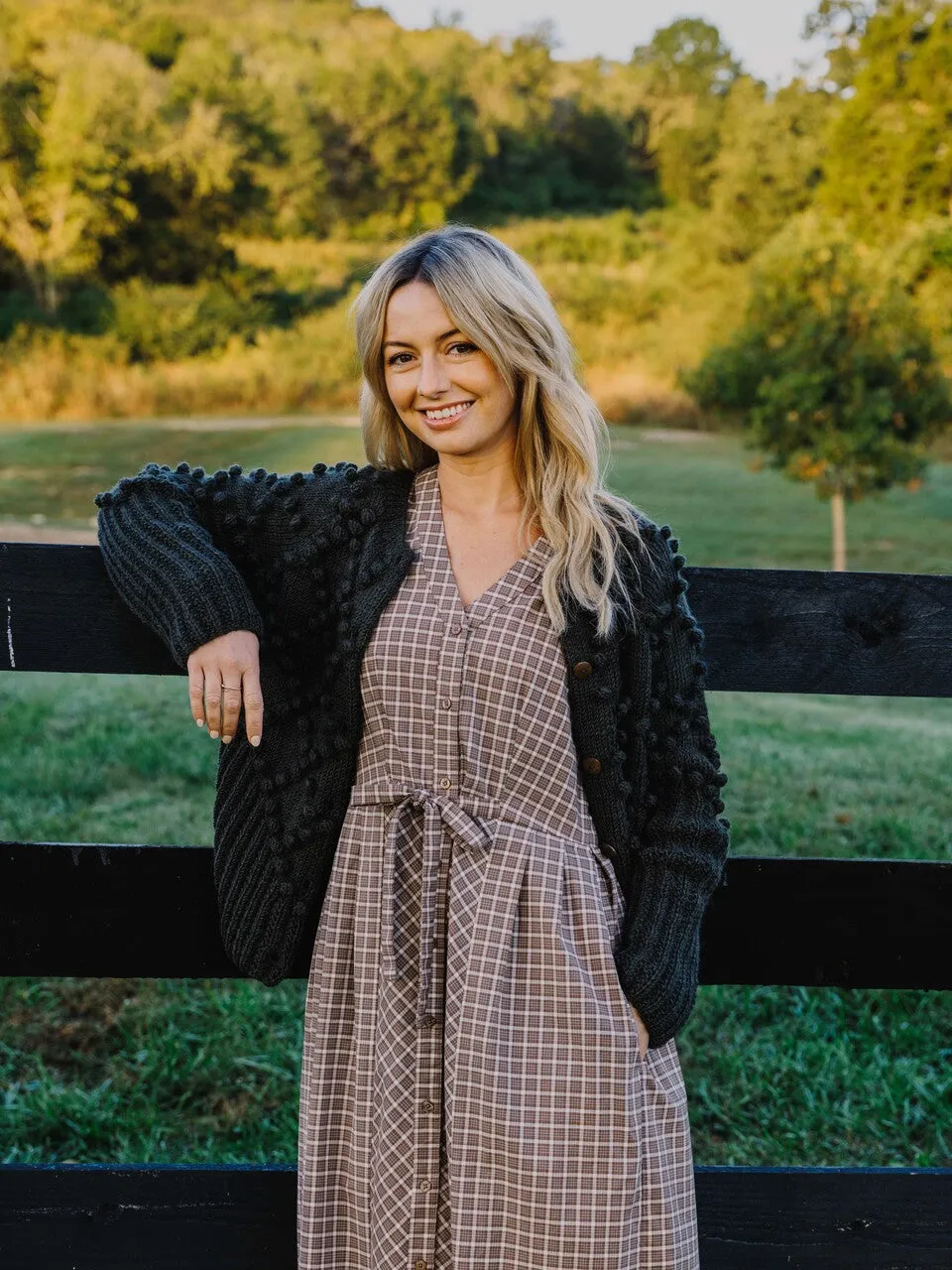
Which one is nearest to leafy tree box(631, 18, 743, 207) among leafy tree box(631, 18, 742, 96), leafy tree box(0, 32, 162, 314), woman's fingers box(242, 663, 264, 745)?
leafy tree box(631, 18, 742, 96)

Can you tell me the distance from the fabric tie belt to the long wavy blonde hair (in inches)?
13.1

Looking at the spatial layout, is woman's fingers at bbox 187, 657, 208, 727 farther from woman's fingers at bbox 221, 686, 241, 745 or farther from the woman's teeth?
the woman's teeth

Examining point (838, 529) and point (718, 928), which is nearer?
point (718, 928)

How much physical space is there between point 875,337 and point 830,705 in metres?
4.40

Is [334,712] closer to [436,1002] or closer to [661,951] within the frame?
[436,1002]

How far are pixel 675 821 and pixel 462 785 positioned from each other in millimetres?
348

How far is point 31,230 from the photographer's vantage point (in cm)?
1683

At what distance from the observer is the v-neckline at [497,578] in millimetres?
1937

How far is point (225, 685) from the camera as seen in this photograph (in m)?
1.81

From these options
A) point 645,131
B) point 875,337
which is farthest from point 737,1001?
point 645,131

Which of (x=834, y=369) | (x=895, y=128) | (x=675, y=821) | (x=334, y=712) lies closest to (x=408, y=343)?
(x=334, y=712)

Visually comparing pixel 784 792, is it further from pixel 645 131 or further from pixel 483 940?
pixel 645 131

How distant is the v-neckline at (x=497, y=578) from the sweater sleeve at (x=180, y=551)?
0.97 ft

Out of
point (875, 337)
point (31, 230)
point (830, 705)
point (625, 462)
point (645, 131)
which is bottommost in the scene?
point (830, 705)
